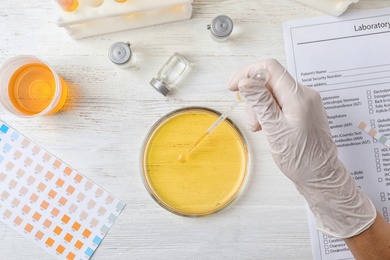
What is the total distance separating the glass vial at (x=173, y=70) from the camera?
1062 mm

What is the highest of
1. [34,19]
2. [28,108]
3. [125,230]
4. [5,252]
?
[34,19]

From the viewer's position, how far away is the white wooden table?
1065 millimetres

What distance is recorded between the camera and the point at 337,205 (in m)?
0.99

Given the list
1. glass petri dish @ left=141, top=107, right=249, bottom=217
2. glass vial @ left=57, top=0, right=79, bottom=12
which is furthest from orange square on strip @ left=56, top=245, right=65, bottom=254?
glass vial @ left=57, top=0, right=79, bottom=12

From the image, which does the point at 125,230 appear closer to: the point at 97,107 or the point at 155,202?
the point at 155,202

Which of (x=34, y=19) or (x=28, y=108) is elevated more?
(x=34, y=19)

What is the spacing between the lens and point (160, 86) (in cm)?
104

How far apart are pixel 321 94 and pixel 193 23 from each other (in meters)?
0.33

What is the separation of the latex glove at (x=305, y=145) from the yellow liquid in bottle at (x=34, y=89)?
0.41 m

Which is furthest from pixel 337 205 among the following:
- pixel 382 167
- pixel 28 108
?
pixel 28 108

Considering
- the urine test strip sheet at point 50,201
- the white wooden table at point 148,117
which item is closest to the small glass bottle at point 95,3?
the white wooden table at point 148,117

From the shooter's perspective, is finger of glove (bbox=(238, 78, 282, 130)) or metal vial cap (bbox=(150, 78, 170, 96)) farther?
metal vial cap (bbox=(150, 78, 170, 96))

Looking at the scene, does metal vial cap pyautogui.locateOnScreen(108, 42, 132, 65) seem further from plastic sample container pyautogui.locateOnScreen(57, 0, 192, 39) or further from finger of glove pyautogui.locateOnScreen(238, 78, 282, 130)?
finger of glove pyautogui.locateOnScreen(238, 78, 282, 130)

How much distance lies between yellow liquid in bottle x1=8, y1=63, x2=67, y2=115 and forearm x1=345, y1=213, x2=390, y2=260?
28.2 inches
